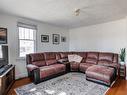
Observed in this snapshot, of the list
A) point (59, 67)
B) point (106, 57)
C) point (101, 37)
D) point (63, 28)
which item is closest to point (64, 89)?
point (59, 67)

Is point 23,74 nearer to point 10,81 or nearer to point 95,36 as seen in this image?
point 10,81

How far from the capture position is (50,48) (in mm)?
4797

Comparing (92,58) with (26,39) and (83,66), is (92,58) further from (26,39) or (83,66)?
(26,39)

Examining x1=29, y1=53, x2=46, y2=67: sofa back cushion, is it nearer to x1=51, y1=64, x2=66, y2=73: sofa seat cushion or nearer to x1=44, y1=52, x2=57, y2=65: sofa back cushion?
x1=44, y1=52, x2=57, y2=65: sofa back cushion

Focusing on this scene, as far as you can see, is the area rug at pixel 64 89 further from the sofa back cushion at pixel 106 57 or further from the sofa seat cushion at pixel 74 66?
the sofa back cushion at pixel 106 57

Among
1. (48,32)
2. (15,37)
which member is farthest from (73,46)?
(15,37)

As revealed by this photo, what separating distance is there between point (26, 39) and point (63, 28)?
7.62 feet

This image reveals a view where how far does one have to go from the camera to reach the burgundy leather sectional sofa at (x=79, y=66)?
118 inches

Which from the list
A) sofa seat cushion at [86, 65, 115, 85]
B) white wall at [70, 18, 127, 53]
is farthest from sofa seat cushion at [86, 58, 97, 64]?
sofa seat cushion at [86, 65, 115, 85]

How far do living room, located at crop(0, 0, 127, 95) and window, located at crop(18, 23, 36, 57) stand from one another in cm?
4

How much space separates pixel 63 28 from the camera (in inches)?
217

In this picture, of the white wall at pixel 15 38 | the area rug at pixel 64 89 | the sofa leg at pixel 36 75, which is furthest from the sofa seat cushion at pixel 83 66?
the sofa leg at pixel 36 75

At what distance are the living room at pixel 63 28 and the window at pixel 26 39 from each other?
1.4 inches

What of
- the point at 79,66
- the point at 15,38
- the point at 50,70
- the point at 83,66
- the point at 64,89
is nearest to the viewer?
the point at 64,89
